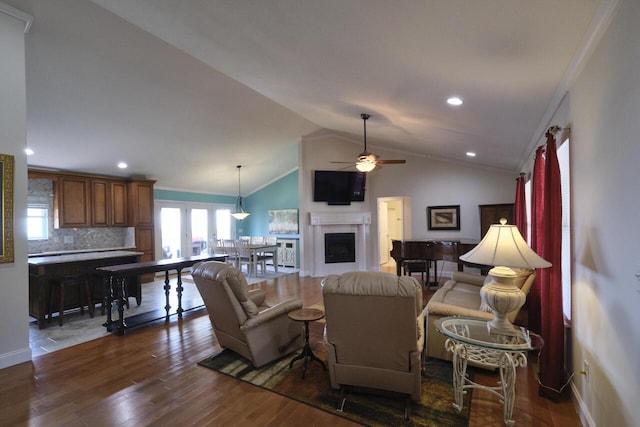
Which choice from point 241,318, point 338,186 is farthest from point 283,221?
point 241,318

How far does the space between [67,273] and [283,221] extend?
570 centimetres

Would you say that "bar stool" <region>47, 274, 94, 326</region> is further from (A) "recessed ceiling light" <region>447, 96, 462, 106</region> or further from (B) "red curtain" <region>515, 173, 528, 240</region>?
(B) "red curtain" <region>515, 173, 528, 240</region>

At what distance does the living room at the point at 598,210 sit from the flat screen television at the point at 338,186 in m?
4.61

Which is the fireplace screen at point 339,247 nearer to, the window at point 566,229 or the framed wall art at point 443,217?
the framed wall art at point 443,217

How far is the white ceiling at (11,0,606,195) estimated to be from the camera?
1899 mm

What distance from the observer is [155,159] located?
657 cm

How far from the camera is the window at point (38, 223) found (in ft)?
19.3

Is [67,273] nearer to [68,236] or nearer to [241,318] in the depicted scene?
[68,236]

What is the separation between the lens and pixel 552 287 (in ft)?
7.55

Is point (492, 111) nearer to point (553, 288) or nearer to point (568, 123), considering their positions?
point (568, 123)

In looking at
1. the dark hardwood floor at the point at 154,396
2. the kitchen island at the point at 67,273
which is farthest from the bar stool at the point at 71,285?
the dark hardwood floor at the point at 154,396

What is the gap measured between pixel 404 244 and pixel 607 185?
411cm

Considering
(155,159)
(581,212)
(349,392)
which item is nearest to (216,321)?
(349,392)

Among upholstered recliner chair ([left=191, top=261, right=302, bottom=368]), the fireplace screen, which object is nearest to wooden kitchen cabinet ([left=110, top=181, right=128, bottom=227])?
the fireplace screen
